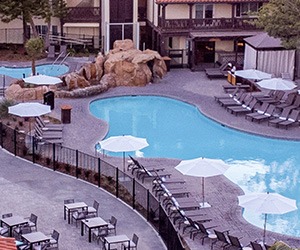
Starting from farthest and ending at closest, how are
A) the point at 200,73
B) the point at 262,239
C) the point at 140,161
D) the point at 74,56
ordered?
the point at 74,56
the point at 200,73
the point at 140,161
the point at 262,239

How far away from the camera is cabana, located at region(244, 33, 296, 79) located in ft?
142

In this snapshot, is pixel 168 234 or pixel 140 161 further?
pixel 140 161

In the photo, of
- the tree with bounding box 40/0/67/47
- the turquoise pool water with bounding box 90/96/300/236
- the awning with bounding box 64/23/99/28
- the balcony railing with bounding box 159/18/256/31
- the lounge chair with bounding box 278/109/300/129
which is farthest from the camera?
the awning with bounding box 64/23/99/28

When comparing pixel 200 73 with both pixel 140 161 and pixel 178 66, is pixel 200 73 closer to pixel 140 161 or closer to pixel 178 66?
pixel 178 66

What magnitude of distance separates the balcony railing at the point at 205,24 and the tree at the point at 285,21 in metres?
9.21

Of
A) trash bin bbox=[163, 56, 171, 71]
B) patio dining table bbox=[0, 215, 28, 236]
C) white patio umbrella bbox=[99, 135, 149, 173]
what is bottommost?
patio dining table bbox=[0, 215, 28, 236]

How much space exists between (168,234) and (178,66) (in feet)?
97.3

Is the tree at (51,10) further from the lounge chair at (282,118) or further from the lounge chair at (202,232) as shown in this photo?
the lounge chair at (202,232)

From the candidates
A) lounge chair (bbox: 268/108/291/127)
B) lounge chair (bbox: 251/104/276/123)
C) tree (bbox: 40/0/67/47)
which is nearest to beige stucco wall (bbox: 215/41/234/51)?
tree (bbox: 40/0/67/47)

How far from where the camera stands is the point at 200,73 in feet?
157

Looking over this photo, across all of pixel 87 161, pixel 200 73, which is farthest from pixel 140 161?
pixel 200 73

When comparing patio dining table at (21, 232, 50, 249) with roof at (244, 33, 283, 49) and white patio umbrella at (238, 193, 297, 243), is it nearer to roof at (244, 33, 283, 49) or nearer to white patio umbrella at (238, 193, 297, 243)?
white patio umbrella at (238, 193, 297, 243)

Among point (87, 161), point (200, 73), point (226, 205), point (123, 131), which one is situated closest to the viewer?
point (226, 205)

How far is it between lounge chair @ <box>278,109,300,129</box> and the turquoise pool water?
1.74 meters
